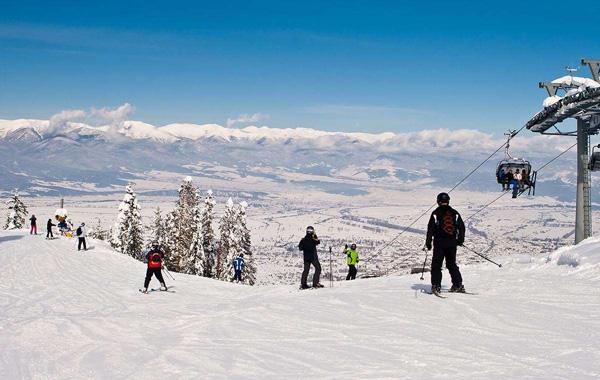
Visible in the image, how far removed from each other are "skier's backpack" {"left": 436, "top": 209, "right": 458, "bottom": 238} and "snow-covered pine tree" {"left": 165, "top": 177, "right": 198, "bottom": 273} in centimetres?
3774

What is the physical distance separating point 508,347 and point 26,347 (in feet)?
23.8

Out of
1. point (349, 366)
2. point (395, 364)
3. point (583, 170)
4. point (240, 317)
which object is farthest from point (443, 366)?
point (583, 170)

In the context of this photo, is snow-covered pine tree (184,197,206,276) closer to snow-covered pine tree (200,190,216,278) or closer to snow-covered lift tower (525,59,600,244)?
snow-covered pine tree (200,190,216,278)

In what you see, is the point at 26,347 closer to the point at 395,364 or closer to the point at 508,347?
the point at 395,364

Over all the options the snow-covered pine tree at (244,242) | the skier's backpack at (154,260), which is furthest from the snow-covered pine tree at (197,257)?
the skier's backpack at (154,260)

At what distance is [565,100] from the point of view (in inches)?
927

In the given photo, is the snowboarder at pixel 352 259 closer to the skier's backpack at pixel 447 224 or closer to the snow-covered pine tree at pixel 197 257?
the skier's backpack at pixel 447 224

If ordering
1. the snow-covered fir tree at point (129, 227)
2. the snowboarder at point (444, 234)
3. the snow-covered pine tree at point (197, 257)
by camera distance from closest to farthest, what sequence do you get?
the snowboarder at point (444, 234) < the snow-covered pine tree at point (197, 257) < the snow-covered fir tree at point (129, 227)

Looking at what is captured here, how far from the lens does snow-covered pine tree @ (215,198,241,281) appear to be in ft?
157

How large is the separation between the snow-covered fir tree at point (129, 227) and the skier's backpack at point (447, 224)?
4323cm

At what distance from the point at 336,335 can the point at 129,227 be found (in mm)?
45569

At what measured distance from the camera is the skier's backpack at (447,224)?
11797mm

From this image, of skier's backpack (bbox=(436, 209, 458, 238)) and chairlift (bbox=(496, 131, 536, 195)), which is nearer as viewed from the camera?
skier's backpack (bbox=(436, 209, 458, 238))

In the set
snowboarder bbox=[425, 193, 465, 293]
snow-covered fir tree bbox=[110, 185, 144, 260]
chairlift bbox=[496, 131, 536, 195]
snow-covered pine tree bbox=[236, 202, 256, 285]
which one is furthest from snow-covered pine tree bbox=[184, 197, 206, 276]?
snowboarder bbox=[425, 193, 465, 293]
